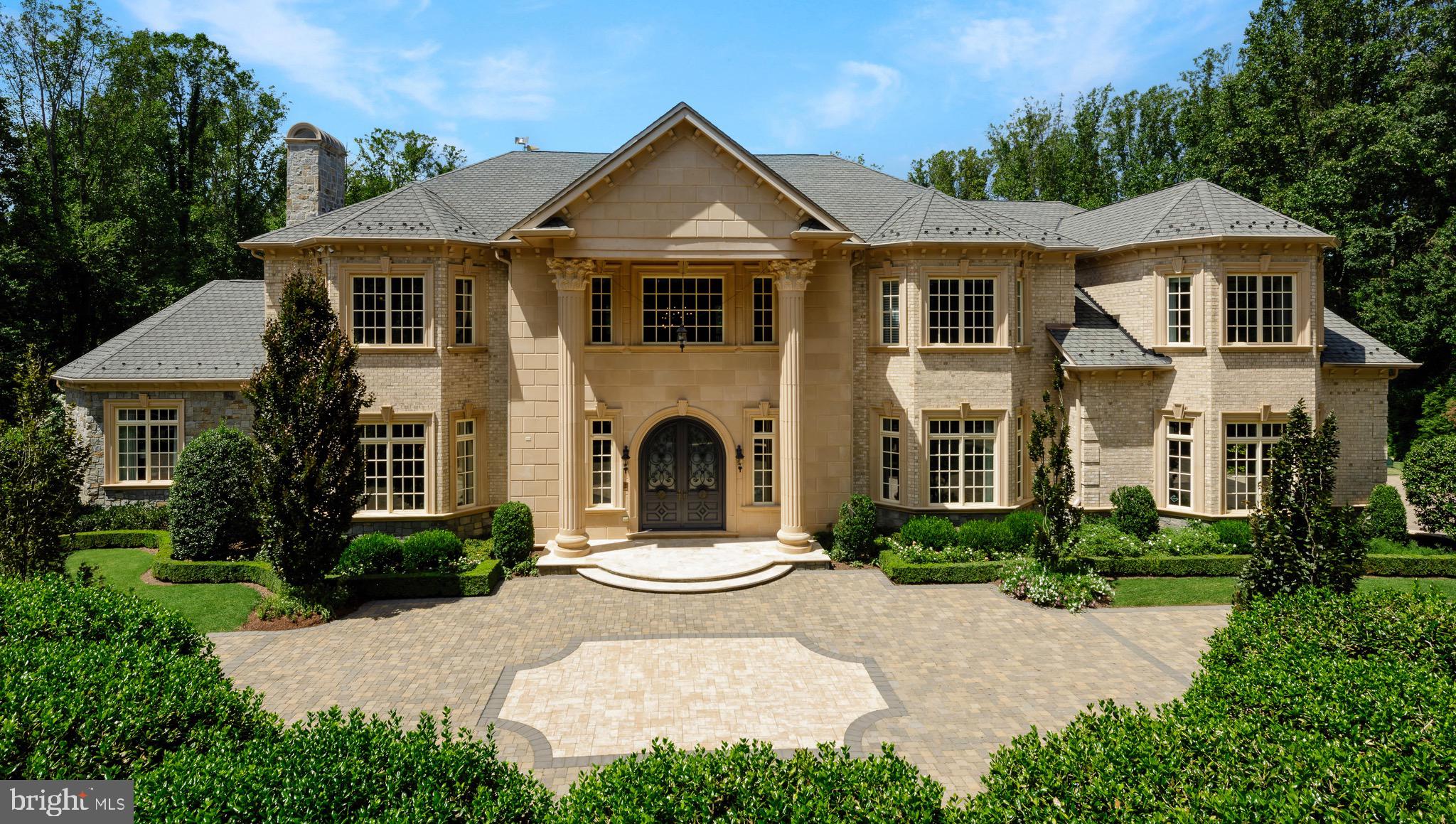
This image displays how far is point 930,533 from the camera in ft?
61.8

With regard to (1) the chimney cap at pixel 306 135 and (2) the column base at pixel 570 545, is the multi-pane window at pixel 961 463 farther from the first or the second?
(1) the chimney cap at pixel 306 135

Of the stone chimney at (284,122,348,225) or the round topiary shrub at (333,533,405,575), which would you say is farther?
the stone chimney at (284,122,348,225)

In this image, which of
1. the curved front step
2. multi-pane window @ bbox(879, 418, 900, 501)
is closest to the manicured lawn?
multi-pane window @ bbox(879, 418, 900, 501)

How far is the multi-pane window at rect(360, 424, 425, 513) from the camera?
64.6 ft

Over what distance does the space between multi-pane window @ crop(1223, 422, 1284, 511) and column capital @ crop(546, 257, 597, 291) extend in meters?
18.2

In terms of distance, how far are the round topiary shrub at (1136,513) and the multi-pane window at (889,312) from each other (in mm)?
7841

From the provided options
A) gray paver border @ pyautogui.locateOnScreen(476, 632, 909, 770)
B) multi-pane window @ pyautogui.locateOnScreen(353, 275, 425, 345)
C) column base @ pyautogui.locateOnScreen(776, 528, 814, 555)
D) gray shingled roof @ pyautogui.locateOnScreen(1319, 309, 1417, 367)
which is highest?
multi-pane window @ pyautogui.locateOnScreen(353, 275, 425, 345)

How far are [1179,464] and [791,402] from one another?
11.7m

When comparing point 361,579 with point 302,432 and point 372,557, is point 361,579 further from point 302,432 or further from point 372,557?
point 302,432

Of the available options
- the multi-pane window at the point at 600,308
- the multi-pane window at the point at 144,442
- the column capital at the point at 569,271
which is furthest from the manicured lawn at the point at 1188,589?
the multi-pane window at the point at 144,442

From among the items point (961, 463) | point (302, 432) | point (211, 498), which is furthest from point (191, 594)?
point (961, 463)

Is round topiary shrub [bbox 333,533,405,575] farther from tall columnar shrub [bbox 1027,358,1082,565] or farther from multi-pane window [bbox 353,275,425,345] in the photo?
tall columnar shrub [bbox 1027,358,1082,565]

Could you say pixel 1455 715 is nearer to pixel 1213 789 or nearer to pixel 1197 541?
pixel 1213 789

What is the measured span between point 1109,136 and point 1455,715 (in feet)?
165
